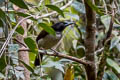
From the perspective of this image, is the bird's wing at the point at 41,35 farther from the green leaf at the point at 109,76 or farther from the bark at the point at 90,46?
the bark at the point at 90,46

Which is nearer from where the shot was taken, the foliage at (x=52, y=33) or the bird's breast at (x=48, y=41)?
the foliage at (x=52, y=33)

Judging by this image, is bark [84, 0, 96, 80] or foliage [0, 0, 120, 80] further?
bark [84, 0, 96, 80]

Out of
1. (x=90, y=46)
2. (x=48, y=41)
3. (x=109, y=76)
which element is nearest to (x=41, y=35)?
(x=48, y=41)

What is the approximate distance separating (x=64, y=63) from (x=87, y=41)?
0.45 meters

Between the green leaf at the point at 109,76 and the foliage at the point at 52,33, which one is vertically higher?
the foliage at the point at 52,33

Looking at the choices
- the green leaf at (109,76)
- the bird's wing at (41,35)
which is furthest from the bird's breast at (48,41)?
the green leaf at (109,76)

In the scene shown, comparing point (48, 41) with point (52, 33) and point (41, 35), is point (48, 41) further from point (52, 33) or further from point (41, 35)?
point (52, 33)

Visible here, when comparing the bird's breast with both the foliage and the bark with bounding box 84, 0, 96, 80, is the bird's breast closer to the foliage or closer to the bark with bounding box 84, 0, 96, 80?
the foliage

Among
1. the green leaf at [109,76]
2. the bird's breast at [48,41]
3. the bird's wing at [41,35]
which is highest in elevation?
the bird's wing at [41,35]

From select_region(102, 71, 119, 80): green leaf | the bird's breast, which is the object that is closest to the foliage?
select_region(102, 71, 119, 80): green leaf

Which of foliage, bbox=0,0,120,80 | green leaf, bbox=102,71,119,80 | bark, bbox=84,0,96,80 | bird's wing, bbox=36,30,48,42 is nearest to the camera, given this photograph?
foliage, bbox=0,0,120,80

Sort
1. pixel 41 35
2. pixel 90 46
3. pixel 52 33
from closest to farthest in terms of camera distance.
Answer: pixel 52 33 → pixel 90 46 → pixel 41 35

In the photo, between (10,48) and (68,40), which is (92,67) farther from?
(68,40)

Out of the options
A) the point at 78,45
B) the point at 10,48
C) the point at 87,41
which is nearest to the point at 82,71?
the point at 87,41
